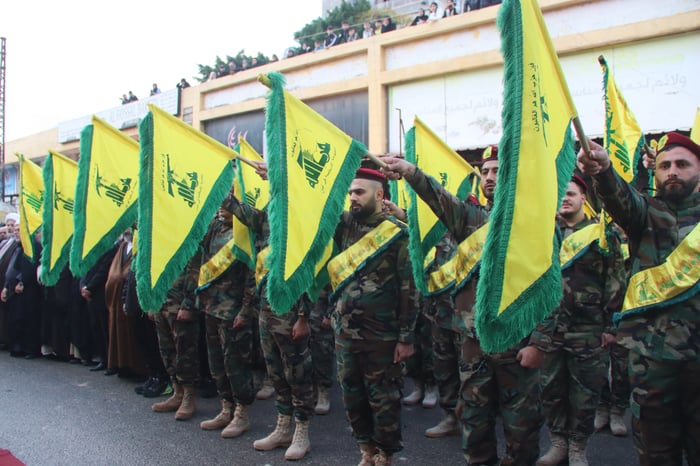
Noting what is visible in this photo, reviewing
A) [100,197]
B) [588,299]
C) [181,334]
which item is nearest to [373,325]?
[588,299]

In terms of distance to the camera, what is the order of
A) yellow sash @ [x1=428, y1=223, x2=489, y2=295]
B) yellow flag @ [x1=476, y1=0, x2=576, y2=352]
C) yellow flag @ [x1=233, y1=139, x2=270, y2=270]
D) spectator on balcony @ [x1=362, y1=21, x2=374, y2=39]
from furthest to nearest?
spectator on balcony @ [x1=362, y1=21, x2=374, y2=39], yellow flag @ [x1=233, y1=139, x2=270, y2=270], yellow sash @ [x1=428, y1=223, x2=489, y2=295], yellow flag @ [x1=476, y1=0, x2=576, y2=352]

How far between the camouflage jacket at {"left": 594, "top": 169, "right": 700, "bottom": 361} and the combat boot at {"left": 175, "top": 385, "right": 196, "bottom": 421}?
3536 mm

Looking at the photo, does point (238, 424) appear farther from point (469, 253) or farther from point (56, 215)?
point (56, 215)

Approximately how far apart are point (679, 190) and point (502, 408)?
135 cm

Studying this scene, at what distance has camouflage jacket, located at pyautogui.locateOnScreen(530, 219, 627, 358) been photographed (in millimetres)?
3633

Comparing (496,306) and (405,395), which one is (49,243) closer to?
(405,395)

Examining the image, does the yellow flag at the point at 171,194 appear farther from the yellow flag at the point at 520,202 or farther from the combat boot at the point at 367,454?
the yellow flag at the point at 520,202

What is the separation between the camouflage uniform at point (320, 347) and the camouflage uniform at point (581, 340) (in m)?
2.18

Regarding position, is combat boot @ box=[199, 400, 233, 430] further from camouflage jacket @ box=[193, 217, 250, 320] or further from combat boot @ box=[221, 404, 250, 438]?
camouflage jacket @ box=[193, 217, 250, 320]

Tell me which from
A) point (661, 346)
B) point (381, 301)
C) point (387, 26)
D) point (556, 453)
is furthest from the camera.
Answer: point (387, 26)

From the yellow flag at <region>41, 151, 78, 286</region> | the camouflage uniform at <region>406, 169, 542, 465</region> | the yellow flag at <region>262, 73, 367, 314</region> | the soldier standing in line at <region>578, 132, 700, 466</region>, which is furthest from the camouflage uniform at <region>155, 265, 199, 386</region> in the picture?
the soldier standing in line at <region>578, 132, 700, 466</region>

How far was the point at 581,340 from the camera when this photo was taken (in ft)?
11.9

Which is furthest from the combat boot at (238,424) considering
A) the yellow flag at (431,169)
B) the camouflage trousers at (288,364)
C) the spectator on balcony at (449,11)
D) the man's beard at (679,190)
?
the spectator on balcony at (449,11)

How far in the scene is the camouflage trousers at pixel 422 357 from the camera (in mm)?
5406
